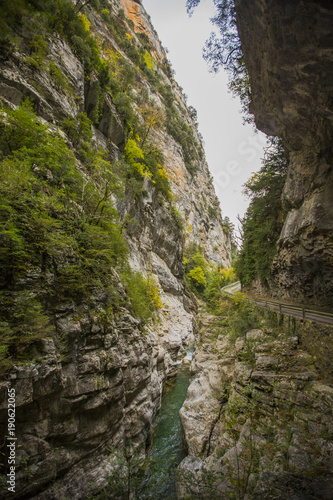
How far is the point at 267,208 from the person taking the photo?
561 inches

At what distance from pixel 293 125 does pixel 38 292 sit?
11.8 metres

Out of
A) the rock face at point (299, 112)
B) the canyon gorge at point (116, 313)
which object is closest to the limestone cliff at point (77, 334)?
the canyon gorge at point (116, 313)

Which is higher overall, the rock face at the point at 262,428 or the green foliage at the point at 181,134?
the green foliage at the point at 181,134

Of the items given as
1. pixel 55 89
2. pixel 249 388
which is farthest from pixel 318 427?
pixel 55 89

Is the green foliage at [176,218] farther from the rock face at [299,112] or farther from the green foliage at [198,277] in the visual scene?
the rock face at [299,112]

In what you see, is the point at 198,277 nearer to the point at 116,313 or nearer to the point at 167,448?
the point at 167,448

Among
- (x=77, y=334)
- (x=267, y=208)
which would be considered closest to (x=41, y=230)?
(x=77, y=334)

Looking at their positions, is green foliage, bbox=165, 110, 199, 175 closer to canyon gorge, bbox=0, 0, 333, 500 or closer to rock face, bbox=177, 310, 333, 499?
canyon gorge, bbox=0, 0, 333, 500

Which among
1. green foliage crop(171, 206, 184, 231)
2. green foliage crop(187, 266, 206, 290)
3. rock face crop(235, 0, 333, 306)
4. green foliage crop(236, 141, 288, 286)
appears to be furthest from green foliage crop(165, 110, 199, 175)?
rock face crop(235, 0, 333, 306)

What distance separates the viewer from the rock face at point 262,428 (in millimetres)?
3498

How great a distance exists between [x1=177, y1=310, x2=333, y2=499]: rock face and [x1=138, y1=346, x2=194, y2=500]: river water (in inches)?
32.4

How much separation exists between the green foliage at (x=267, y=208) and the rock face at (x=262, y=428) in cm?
729

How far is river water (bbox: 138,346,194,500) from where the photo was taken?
5.63m

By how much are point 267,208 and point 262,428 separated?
13.1 metres
